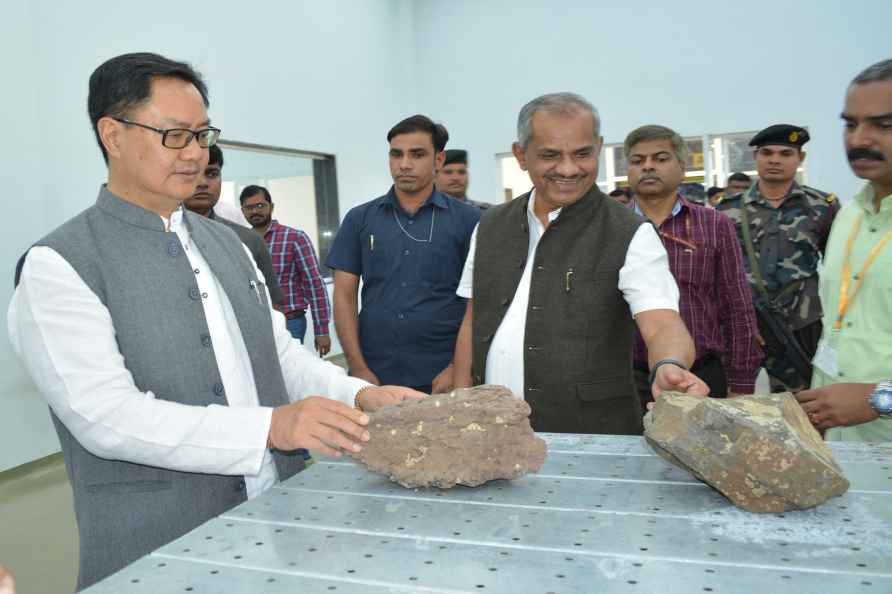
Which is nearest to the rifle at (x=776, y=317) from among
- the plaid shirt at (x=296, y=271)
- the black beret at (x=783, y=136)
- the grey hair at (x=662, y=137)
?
the black beret at (x=783, y=136)

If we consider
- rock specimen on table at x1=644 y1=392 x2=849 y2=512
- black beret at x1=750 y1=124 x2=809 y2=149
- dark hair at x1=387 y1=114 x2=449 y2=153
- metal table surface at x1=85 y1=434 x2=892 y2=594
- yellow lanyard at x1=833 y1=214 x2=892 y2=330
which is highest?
dark hair at x1=387 y1=114 x2=449 y2=153

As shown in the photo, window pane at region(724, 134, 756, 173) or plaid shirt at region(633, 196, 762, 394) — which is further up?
window pane at region(724, 134, 756, 173)

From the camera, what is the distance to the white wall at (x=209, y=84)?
5.43 m

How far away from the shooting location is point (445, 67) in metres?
12.2

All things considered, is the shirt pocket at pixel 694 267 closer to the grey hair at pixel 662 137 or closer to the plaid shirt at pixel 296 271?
the grey hair at pixel 662 137

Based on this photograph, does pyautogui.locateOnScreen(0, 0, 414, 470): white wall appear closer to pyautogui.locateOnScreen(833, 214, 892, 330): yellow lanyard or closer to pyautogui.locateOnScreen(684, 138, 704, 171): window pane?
pyautogui.locateOnScreen(684, 138, 704, 171): window pane

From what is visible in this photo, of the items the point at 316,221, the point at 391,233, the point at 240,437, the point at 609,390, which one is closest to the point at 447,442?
the point at 240,437

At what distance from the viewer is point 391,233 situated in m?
3.83

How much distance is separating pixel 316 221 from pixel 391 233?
20.9ft

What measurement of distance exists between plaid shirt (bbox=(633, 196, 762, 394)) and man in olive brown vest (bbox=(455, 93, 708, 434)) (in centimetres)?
102

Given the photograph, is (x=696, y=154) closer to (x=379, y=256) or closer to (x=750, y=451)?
(x=379, y=256)

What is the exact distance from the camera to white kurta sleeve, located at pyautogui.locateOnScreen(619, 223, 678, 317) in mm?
2289

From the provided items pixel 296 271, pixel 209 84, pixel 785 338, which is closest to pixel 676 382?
pixel 785 338

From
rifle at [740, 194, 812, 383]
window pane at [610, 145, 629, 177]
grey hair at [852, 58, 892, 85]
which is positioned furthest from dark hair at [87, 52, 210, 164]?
window pane at [610, 145, 629, 177]
